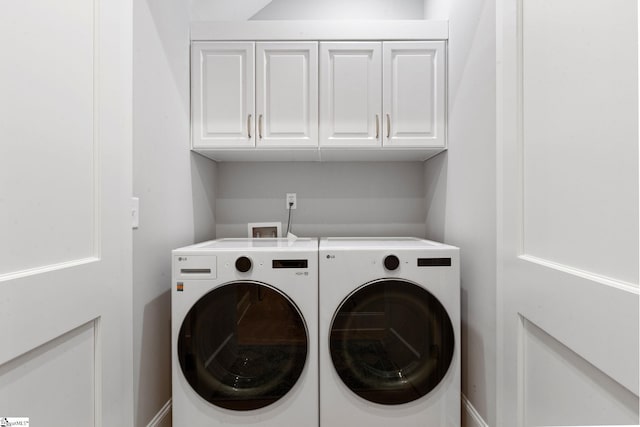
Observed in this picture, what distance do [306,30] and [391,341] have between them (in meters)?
1.70

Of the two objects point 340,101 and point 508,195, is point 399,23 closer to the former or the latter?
point 340,101

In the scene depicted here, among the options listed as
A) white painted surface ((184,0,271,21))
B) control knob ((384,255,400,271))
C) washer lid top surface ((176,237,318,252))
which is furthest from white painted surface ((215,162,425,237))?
white painted surface ((184,0,271,21))

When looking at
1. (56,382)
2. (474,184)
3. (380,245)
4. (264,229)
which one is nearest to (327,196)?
(264,229)

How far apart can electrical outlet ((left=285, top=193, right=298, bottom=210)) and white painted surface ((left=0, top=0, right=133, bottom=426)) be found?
45.8 inches

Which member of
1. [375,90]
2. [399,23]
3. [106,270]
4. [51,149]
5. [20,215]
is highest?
[399,23]

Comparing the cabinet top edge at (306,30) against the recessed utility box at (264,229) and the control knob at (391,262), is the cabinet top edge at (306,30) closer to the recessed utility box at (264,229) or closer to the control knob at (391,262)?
the recessed utility box at (264,229)

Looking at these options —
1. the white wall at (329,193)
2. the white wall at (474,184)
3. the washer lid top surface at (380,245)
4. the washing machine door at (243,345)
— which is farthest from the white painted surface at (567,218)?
the white wall at (329,193)

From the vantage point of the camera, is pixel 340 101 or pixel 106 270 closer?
pixel 106 270

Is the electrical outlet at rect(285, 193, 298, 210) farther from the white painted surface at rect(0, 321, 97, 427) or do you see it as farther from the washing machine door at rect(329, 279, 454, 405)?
the white painted surface at rect(0, 321, 97, 427)

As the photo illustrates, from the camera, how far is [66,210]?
2.64 ft

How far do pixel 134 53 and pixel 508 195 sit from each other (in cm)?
150

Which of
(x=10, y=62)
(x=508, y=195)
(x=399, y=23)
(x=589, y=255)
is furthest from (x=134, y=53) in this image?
(x=589, y=255)

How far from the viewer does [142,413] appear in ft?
4.33

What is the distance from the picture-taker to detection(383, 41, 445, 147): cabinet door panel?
1.75 meters
